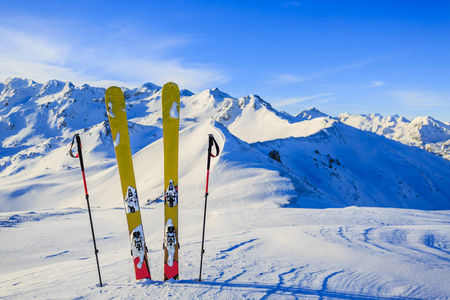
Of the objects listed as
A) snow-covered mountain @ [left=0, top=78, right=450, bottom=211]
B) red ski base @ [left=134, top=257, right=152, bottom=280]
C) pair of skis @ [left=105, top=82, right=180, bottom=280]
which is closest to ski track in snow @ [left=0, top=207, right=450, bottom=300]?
red ski base @ [left=134, top=257, right=152, bottom=280]

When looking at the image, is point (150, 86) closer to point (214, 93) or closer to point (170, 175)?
point (214, 93)

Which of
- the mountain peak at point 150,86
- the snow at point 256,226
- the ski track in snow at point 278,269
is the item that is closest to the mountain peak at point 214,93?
the mountain peak at point 150,86

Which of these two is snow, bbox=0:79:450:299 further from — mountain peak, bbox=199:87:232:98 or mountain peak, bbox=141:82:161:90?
mountain peak, bbox=141:82:161:90

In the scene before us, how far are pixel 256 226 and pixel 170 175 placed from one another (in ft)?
28.7

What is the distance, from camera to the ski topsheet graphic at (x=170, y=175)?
22.4 ft

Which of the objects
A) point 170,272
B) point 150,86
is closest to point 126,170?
point 170,272

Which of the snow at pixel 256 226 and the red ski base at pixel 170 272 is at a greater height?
the red ski base at pixel 170 272

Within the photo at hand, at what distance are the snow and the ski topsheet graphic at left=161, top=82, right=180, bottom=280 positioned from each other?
72cm

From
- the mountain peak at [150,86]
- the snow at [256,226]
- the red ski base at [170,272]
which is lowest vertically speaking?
the snow at [256,226]

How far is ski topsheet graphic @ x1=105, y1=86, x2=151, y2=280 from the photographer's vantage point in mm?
6809

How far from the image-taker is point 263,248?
877 cm

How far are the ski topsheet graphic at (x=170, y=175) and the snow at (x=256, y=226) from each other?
2.35 ft

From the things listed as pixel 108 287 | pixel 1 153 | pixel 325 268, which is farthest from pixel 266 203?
pixel 1 153

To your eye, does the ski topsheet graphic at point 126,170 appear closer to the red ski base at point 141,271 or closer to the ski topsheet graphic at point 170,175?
the red ski base at point 141,271
